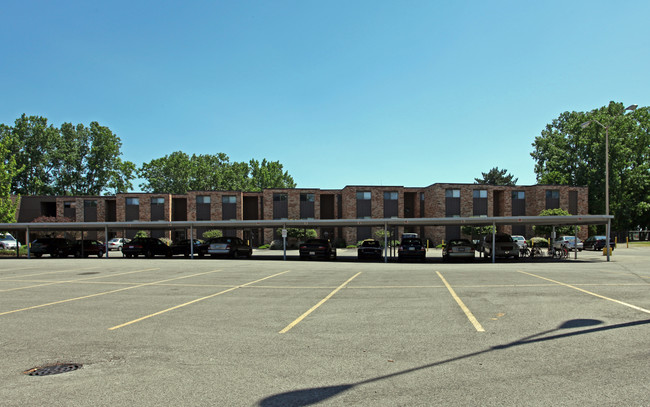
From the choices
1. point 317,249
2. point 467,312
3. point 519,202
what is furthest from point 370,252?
point 519,202

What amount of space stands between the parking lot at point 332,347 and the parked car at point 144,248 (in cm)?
1850

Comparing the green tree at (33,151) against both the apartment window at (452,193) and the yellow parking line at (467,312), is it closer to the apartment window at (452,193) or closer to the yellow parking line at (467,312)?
the apartment window at (452,193)

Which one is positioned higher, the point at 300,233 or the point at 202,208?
the point at 202,208

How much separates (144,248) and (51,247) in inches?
316

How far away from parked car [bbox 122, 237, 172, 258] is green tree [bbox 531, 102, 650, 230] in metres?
57.8

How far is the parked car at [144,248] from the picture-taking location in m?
29.3

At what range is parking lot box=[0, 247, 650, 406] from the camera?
4172 millimetres

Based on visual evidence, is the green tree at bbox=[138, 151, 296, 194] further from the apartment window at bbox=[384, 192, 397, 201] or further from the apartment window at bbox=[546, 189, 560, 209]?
the apartment window at bbox=[546, 189, 560, 209]

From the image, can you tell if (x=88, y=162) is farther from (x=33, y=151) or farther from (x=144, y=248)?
(x=144, y=248)

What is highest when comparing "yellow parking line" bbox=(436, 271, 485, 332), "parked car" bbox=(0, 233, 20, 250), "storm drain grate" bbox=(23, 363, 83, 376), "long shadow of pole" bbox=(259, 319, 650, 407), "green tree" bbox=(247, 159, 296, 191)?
"green tree" bbox=(247, 159, 296, 191)

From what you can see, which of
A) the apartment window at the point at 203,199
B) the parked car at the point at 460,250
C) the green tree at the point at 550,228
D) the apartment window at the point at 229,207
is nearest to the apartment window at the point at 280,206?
the apartment window at the point at 229,207

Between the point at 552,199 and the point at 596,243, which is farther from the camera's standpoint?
the point at 552,199

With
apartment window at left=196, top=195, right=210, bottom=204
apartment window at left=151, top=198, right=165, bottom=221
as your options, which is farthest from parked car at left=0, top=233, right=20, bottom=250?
apartment window at left=196, top=195, right=210, bottom=204

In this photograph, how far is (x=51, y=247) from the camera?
102ft
